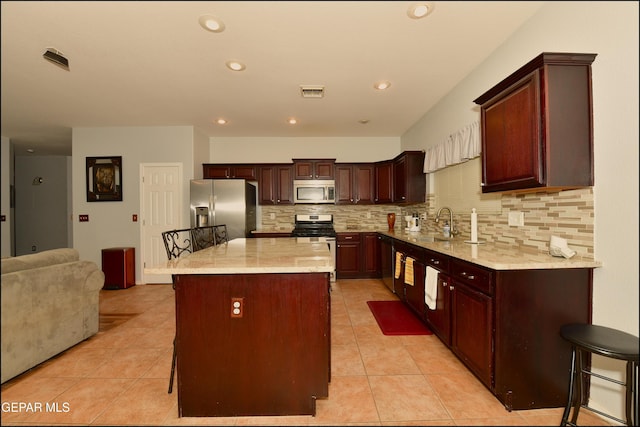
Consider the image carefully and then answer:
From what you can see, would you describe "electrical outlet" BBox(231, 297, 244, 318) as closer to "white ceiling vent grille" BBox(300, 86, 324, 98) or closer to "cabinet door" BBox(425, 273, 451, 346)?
"cabinet door" BBox(425, 273, 451, 346)

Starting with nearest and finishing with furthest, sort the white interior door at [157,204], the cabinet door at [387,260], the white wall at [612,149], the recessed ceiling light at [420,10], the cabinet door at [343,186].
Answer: the white wall at [612,149], the recessed ceiling light at [420,10], the cabinet door at [387,260], the white interior door at [157,204], the cabinet door at [343,186]

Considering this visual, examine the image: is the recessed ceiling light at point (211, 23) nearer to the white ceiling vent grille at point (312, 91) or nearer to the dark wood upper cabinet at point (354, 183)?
the white ceiling vent grille at point (312, 91)

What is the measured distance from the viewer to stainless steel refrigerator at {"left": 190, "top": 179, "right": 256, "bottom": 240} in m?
4.54

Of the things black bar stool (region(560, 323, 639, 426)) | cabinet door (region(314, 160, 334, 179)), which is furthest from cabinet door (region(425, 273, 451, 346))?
cabinet door (region(314, 160, 334, 179))

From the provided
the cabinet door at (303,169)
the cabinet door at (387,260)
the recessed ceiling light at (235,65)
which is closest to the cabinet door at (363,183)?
the cabinet door at (303,169)

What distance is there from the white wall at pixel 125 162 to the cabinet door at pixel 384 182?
3.23m

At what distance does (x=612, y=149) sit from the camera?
1.59 metres

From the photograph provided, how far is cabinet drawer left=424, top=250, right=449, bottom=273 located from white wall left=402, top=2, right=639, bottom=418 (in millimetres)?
878

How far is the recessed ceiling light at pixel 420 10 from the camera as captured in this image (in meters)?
1.90

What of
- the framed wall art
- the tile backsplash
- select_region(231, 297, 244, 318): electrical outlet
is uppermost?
the framed wall art

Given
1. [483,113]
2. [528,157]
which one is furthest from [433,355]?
[483,113]

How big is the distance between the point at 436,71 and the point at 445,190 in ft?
→ 4.75

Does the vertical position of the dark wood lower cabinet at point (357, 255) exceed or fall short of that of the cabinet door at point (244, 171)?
it falls short

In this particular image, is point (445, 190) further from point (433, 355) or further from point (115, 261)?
point (115, 261)
